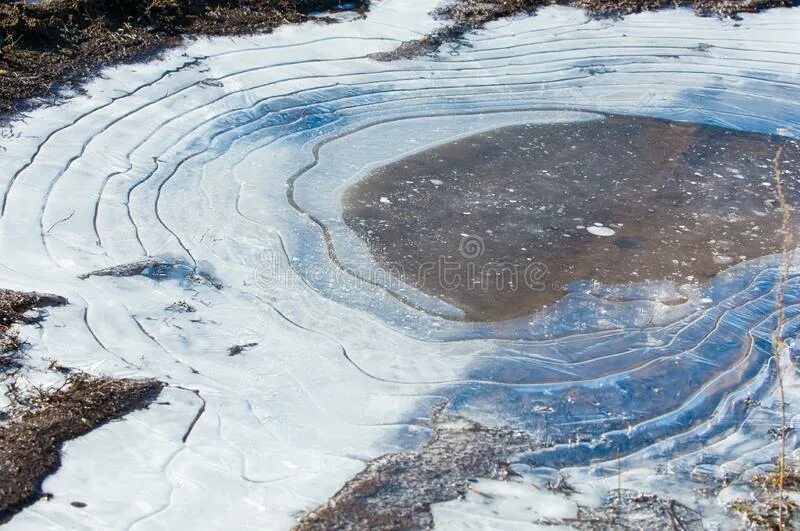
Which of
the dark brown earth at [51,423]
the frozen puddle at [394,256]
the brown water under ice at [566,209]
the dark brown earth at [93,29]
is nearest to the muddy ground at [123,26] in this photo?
the dark brown earth at [93,29]

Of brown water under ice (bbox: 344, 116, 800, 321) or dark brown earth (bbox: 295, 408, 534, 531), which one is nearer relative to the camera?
dark brown earth (bbox: 295, 408, 534, 531)

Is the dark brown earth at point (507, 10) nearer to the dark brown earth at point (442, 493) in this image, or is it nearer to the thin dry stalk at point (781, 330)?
the thin dry stalk at point (781, 330)

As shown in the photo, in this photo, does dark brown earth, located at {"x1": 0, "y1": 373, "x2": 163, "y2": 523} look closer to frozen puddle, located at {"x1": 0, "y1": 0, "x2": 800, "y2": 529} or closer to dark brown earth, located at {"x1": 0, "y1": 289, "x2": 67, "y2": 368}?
frozen puddle, located at {"x1": 0, "y1": 0, "x2": 800, "y2": 529}

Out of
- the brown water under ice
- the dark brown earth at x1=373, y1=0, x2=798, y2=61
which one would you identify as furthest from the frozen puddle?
the dark brown earth at x1=373, y1=0, x2=798, y2=61

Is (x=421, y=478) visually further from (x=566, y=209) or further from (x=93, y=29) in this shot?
(x=93, y=29)

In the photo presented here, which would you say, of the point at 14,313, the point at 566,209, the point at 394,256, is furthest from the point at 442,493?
the point at 566,209

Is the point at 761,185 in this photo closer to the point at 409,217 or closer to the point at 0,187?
the point at 409,217

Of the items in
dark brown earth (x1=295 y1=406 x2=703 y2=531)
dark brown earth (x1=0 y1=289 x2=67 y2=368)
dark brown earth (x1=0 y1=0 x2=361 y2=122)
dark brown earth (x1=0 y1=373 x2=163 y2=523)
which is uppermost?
dark brown earth (x1=0 y1=0 x2=361 y2=122)
